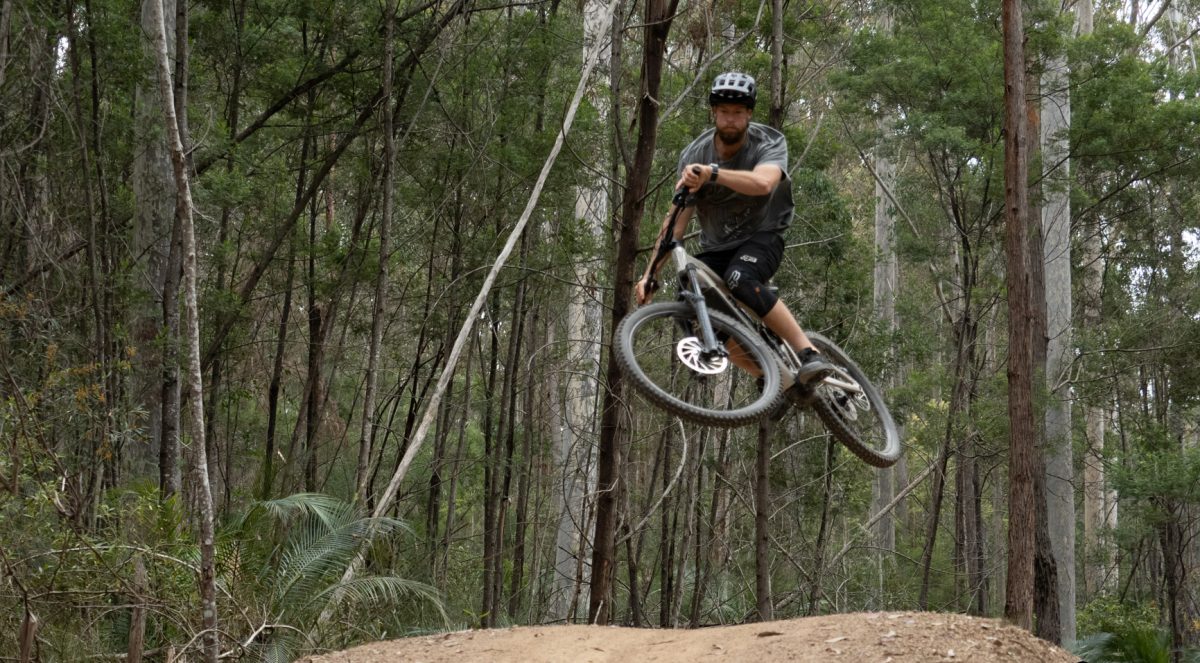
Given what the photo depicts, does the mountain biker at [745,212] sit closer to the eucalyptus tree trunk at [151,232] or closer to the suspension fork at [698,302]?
the suspension fork at [698,302]

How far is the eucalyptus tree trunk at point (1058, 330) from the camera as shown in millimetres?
15711

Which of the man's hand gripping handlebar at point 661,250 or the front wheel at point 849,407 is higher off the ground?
the man's hand gripping handlebar at point 661,250

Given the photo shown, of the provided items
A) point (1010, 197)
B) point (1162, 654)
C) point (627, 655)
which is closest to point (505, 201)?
point (1010, 197)

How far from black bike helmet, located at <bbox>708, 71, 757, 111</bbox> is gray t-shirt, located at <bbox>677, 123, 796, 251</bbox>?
0.28m

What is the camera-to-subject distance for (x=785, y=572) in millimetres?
17547

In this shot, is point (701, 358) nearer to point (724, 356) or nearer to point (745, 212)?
point (724, 356)

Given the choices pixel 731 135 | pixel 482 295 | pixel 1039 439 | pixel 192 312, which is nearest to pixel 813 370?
pixel 731 135

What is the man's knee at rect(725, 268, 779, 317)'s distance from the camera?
5.96m

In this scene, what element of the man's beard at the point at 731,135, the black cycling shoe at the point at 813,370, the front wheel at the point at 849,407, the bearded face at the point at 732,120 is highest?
the bearded face at the point at 732,120

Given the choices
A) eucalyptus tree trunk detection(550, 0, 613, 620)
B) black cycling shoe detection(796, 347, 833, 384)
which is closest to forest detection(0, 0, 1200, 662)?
eucalyptus tree trunk detection(550, 0, 613, 620)

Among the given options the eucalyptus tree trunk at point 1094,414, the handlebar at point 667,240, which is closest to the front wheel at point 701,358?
the handlebar at point 667,240

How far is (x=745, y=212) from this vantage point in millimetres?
6105

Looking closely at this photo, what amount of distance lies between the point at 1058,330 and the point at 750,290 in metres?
12.7

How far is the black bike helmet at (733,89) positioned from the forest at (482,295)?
5.20ft
